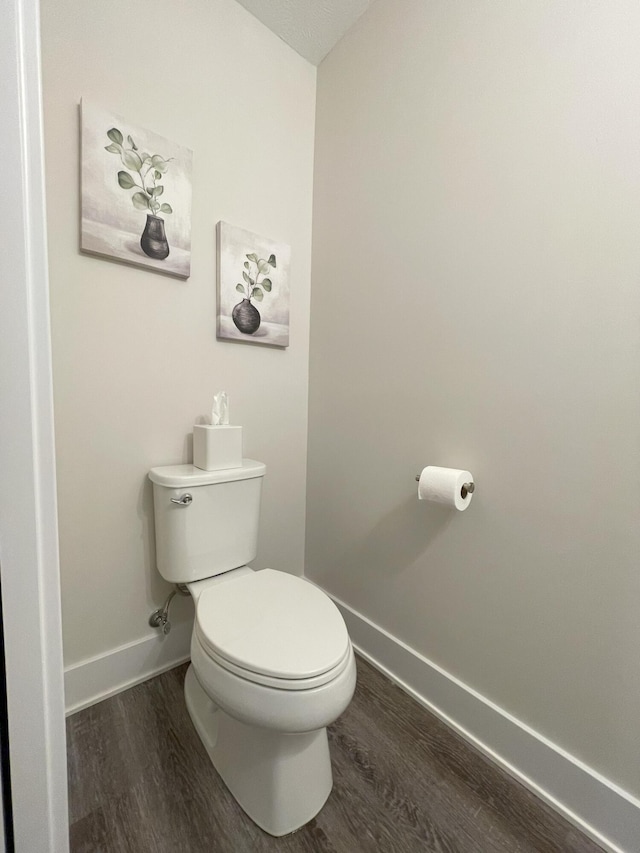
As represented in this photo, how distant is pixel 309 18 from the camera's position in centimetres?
131

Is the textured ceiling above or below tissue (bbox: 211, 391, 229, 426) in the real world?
above

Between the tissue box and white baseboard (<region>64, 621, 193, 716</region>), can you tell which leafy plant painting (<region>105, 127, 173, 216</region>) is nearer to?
the tissue box

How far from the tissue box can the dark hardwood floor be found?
79cm

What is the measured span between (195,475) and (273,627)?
1.64ft

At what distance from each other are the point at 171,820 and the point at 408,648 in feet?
2.58

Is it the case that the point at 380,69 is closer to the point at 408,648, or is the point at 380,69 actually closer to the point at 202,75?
the point at 202,75

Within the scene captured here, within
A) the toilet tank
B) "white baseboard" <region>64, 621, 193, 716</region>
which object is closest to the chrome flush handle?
the toilet tank

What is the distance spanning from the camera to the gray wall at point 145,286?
40.0 inches

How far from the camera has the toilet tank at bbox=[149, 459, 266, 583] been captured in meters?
1.10

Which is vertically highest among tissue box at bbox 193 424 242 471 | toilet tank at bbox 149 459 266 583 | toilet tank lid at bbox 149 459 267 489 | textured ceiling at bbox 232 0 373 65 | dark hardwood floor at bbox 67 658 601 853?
textured ceiling at bbox 232 0 373 65

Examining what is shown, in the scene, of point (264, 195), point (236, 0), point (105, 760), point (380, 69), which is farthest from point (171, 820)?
point (236, 0)

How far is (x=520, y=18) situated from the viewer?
90 cm

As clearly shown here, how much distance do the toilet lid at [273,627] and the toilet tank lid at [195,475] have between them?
0.31 m

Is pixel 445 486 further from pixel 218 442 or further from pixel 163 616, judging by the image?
pixel 163 616
